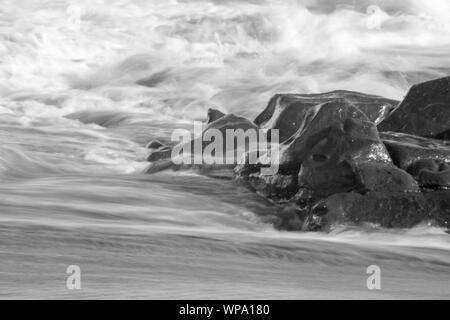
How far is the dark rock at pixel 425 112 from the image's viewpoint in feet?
29.5

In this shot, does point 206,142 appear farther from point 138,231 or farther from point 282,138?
point 138,231

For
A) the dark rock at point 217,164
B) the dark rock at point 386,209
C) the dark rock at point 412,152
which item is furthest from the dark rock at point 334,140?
the dark rock at point 217,164

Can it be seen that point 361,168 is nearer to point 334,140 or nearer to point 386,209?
point 334,140

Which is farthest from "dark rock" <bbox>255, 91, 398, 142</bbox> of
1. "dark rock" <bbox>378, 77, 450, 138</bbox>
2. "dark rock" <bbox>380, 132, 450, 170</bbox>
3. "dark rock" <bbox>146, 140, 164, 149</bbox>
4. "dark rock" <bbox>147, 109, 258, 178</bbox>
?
"dark rock" <bbox>146, 140, 164, 149</bbox>

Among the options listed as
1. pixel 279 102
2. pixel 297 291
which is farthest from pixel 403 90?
pixel 297 291

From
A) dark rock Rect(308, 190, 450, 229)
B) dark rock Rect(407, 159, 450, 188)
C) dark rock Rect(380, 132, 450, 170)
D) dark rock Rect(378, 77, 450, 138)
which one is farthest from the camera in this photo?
dark rock Rect(378, 77, 450, 138)

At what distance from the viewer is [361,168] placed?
7.81m

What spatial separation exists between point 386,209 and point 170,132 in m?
8.39

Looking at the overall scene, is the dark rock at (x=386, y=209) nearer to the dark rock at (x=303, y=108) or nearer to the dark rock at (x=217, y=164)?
the dark rock at (x=217, y=164)

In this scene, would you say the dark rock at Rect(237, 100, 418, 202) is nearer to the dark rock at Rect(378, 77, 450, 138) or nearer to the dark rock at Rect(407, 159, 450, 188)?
the dark rock at Rect(407, 159, 450, 188)

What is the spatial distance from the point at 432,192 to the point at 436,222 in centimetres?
29

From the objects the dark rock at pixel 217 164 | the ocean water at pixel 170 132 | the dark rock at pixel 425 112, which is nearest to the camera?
the ocean water at pixel 170 132

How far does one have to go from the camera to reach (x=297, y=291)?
5.42 m

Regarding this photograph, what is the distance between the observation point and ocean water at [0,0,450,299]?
584 cm
